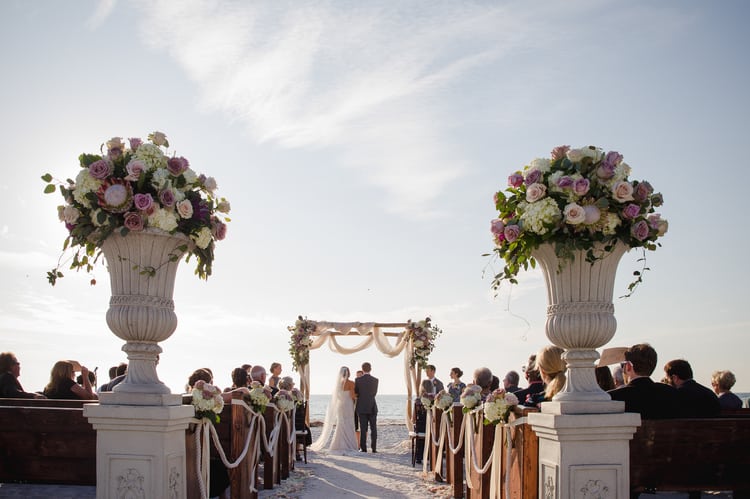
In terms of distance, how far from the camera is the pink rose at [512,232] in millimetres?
4809

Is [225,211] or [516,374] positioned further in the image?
[516,374]

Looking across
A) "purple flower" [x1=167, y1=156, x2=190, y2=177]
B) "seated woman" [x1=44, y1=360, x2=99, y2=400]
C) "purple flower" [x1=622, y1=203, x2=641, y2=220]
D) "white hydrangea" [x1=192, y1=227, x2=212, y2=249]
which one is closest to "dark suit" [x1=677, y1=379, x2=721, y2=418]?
"purple flower" [x1=622, y1=203, x2=641, y2=220]

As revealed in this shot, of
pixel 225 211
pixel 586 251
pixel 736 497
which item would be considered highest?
pixel 225 211

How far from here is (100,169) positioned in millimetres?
4820

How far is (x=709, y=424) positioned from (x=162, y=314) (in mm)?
3975

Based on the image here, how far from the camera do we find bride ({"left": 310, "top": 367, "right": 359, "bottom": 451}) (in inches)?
618

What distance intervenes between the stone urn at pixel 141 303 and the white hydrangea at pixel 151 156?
1.66 feet

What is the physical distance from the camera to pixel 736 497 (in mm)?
5074

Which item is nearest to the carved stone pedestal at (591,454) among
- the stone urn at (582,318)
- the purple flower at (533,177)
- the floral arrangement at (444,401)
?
the stone urn at (582,318)

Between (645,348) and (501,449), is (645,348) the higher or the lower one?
the higher one

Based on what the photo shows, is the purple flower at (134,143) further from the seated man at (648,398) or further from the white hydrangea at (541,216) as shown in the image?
the seated man at (648,398)

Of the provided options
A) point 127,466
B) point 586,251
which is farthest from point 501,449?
point 127,466

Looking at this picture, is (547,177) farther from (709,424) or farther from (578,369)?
(709,424)

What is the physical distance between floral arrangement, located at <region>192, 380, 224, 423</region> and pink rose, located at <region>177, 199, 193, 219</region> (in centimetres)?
151
